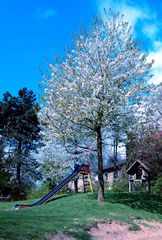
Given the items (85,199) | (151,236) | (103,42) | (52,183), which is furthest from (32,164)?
(151,236)

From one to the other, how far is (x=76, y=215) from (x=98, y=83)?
20.2 ft

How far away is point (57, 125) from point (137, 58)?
5268mm

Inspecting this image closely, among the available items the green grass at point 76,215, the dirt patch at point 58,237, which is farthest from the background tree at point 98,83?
the dirt patch at point 58,237

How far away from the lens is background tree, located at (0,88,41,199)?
35.4 meters

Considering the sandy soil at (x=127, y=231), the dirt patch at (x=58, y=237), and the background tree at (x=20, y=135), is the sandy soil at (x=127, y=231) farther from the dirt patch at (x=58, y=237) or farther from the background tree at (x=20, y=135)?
the background tree at (x=20, y=135)

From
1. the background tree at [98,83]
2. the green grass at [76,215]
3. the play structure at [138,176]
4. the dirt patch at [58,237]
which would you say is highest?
the background tree at [98,83]

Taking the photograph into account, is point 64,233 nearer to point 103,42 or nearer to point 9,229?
point 9,229

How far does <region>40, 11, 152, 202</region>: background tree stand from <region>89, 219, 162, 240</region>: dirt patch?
11.5 feet

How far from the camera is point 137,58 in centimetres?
1592

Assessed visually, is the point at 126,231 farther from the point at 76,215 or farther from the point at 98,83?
the point at 98,83

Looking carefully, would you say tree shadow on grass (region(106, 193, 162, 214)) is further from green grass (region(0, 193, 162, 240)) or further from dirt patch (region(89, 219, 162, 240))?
dirt patch (region(89, 219, 162, 240))

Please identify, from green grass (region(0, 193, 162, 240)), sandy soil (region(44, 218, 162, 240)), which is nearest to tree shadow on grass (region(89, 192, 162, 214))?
green grass (region(0, 193, 162, 240))

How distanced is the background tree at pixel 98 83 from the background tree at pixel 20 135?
19.6 metres

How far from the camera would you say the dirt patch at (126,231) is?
10.9 m
